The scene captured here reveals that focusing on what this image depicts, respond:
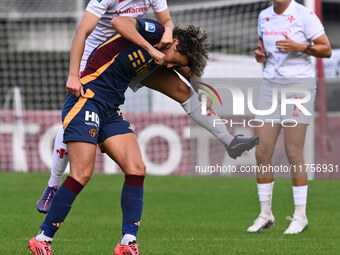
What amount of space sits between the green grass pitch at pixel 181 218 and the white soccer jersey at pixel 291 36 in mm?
1441

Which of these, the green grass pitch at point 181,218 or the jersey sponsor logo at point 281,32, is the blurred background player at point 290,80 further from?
the green grass pitch at point 181,218

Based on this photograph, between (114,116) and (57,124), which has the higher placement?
(114,116)

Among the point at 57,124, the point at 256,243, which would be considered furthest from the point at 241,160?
the point at 256,243

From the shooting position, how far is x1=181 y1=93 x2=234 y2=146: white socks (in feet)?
20.4

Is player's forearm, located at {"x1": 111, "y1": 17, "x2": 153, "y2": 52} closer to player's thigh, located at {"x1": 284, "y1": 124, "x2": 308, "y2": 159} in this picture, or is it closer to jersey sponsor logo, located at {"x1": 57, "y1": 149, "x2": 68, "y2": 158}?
jersey sponsor logo, located at {"x1": 57, "y1": 149, "x2": 68, "y2": 158}

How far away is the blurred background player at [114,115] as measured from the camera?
550 centimetres

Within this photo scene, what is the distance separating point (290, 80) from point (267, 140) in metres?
0.58

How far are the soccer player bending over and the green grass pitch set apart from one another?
0.61 meters

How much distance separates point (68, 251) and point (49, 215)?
769mm

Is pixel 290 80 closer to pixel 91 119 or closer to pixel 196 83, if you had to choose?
pixel 196 83

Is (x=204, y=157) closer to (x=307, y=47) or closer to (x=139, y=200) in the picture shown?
(x=307, y=47)

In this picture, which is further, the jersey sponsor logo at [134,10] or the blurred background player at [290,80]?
the blurred background player at [290,80]

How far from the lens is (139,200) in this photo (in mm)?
5660

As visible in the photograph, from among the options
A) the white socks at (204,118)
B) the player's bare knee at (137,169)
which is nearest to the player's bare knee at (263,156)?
the white socks at (204,118)
